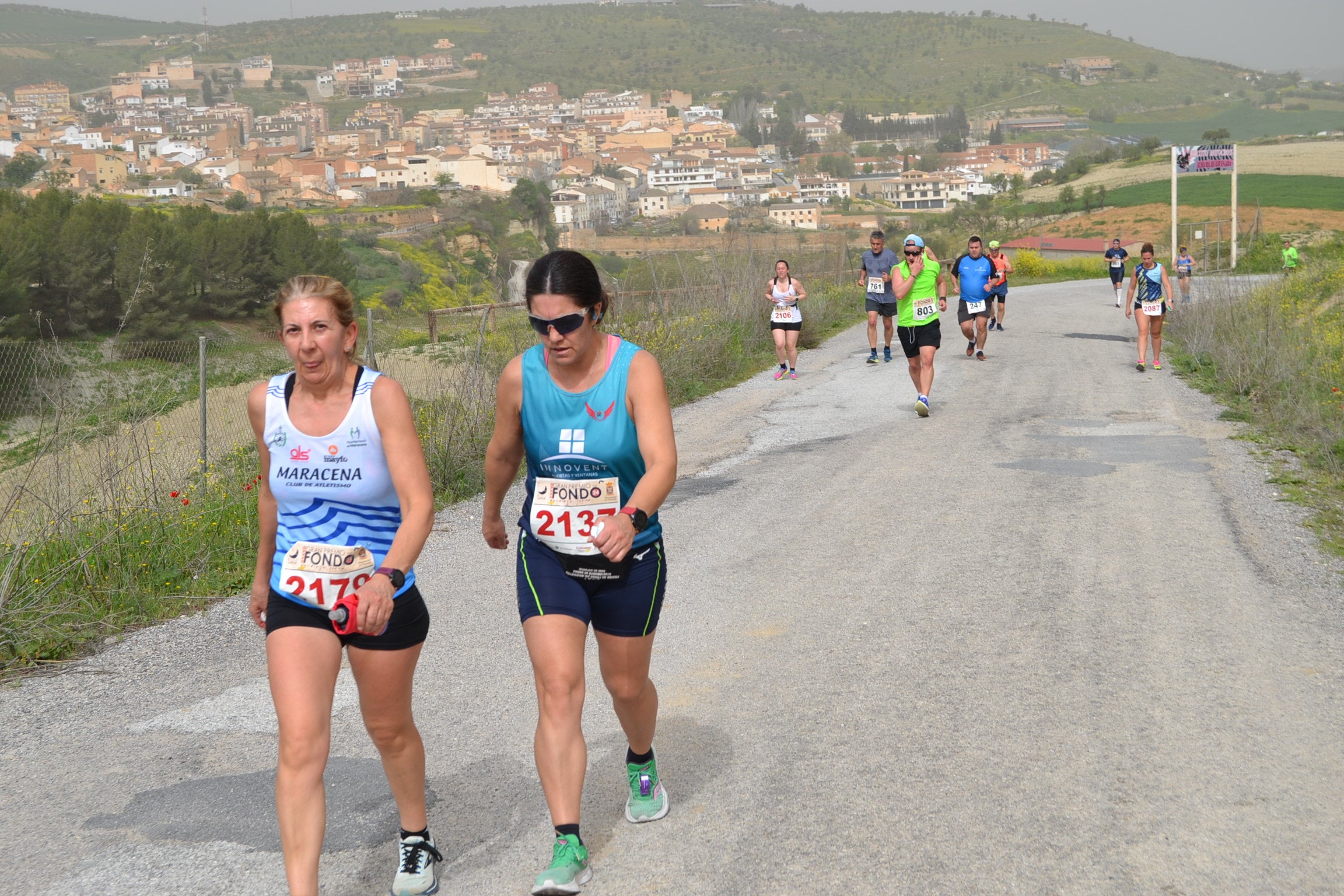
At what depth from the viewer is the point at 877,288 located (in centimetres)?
1858

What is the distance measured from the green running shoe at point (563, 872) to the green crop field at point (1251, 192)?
80397 millimetres

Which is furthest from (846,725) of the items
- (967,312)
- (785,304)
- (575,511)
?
(967,312)

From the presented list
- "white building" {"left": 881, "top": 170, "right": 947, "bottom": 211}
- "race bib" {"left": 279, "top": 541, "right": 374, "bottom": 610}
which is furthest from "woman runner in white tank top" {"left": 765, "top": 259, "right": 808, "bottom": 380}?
"white building" {"left": 881, "top": 170, "right": 947, "bottom": 211}

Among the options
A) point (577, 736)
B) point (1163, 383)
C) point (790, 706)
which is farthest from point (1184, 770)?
point (1163, 383)

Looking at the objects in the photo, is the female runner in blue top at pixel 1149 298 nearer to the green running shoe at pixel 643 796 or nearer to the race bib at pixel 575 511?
the green running shoe at pixel 643 796

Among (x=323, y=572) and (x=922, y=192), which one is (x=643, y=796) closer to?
(x=323, y=572)

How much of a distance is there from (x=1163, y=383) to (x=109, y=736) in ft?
45.1

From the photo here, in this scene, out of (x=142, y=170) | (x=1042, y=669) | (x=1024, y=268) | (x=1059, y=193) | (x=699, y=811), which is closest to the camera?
(x=699, y=811)

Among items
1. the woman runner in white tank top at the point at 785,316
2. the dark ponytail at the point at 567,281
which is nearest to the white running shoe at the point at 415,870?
the dark ponytail at the point at 567,281

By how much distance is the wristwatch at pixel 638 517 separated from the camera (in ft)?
11.4

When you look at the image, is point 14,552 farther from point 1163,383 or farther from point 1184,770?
point 1163,383

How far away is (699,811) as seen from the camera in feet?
13.8

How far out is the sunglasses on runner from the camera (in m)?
3.56

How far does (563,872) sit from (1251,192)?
303 feet
